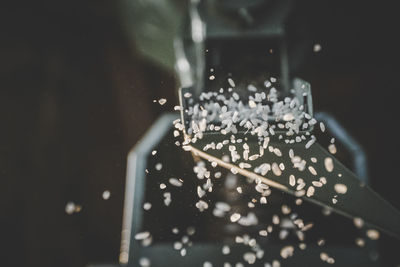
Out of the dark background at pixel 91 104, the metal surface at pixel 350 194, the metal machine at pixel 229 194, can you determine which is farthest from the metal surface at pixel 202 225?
the dark background at pixel 91 104

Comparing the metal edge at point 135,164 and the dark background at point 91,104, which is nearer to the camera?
the metal edge at point 135,164

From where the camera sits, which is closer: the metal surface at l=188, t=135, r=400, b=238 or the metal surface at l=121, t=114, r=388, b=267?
the metal surface at l=188, t=135, r=400, b=238

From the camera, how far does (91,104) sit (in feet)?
4.91

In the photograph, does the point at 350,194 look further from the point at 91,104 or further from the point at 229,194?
the point at 91,104

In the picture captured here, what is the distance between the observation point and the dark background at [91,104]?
4.25ft

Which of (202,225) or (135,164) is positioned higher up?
(135,164)

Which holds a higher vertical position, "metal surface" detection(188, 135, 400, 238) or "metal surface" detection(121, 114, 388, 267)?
"metal surface" detection(188, 135, 400, 238)

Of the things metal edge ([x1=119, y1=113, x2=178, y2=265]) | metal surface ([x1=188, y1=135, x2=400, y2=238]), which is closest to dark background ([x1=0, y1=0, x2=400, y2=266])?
metal edge ([x1=119, y1=113, x2=178, y2=265])

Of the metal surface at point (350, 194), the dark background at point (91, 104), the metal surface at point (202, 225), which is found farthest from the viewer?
the dark background at point (91, 104)

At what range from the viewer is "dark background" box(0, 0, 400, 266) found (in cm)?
130

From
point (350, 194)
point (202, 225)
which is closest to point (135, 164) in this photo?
point (202, 225)

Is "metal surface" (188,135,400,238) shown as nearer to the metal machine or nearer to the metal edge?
the metal machine

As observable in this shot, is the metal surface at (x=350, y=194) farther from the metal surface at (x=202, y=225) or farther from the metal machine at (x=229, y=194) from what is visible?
the metal surface at (x=202, y=225)

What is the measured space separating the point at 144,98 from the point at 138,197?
71 cm
